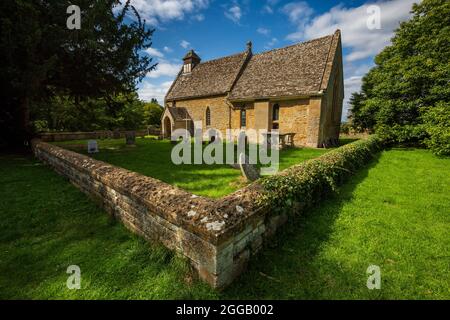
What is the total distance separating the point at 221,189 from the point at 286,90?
13.8m

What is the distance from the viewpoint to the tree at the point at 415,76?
48.5ft

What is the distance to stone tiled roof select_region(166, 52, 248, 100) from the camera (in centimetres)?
2208

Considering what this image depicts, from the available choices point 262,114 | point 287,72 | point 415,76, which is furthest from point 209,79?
point 415,76

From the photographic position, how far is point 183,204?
10.4 feet

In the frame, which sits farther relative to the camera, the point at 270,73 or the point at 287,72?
the point at 270,73

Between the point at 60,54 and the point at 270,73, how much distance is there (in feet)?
51.3

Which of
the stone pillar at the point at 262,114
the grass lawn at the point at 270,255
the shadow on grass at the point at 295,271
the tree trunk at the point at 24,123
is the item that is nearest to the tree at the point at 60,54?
the tree trunk at the point at 24,123

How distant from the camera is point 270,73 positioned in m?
19.4

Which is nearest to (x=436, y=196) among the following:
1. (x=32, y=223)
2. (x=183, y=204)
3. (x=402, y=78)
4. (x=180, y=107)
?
(x=183, y=204)

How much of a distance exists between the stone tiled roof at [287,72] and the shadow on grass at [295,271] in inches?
570

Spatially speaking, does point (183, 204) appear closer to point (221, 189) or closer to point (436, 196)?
point (221, 189)

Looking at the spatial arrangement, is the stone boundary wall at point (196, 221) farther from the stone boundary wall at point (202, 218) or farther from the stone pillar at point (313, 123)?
the stone pillar at point (313, 123)

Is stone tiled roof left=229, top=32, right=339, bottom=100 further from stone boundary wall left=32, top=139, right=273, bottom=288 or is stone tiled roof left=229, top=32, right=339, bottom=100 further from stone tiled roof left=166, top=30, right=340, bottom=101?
stone boundary wall left=32, top=139, right=273, bottom=288

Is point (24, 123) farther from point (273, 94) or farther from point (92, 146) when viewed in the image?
point (273, 94)
